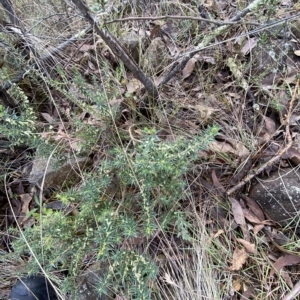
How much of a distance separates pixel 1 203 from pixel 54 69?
88cm

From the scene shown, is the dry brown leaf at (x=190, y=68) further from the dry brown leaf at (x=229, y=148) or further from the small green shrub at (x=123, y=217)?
the small green shrub at (x=123, y=217)

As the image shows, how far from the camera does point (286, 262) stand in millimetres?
1487

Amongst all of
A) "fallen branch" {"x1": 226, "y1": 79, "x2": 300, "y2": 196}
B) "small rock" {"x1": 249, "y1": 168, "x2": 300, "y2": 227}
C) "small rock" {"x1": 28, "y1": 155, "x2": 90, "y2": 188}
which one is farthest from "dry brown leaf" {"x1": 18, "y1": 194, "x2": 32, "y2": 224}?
"small rock" {"x1": 249, "y1": 168, "x2": 300, "y2": 227}

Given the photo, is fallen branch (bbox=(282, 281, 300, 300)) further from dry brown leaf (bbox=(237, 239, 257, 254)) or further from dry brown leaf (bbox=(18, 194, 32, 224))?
dry brown leaf (bbox=(18, 194, 32, 224))

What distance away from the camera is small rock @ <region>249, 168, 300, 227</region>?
1529mm

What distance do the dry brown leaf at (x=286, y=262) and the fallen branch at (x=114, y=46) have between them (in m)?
1.03

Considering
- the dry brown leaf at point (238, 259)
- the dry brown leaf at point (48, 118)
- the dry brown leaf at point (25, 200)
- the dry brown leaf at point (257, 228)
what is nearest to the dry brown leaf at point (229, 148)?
the dry brown leaf at point (257, 228)

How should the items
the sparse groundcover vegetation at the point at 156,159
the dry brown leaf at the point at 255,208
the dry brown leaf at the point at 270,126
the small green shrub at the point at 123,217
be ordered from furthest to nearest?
the dry brown leaf at the point at 270,126 < the dry brown leaf at the point at 255,208 < the sparse groundcover vegetation at the point at 156,159 < the small green shrub at the point at 123,217

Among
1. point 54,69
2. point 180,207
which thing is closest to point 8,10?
point 54,69

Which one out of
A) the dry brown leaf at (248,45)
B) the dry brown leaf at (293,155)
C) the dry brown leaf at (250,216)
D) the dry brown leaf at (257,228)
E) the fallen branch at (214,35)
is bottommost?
the dry brown leaf at (257,228)

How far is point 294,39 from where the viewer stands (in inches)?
78.0

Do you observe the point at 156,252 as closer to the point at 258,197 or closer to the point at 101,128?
the point at 258,197

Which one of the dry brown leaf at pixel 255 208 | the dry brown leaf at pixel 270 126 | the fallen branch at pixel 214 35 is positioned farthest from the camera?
the dry brown leaf at pixel 270 126

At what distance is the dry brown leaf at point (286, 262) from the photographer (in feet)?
4.86
